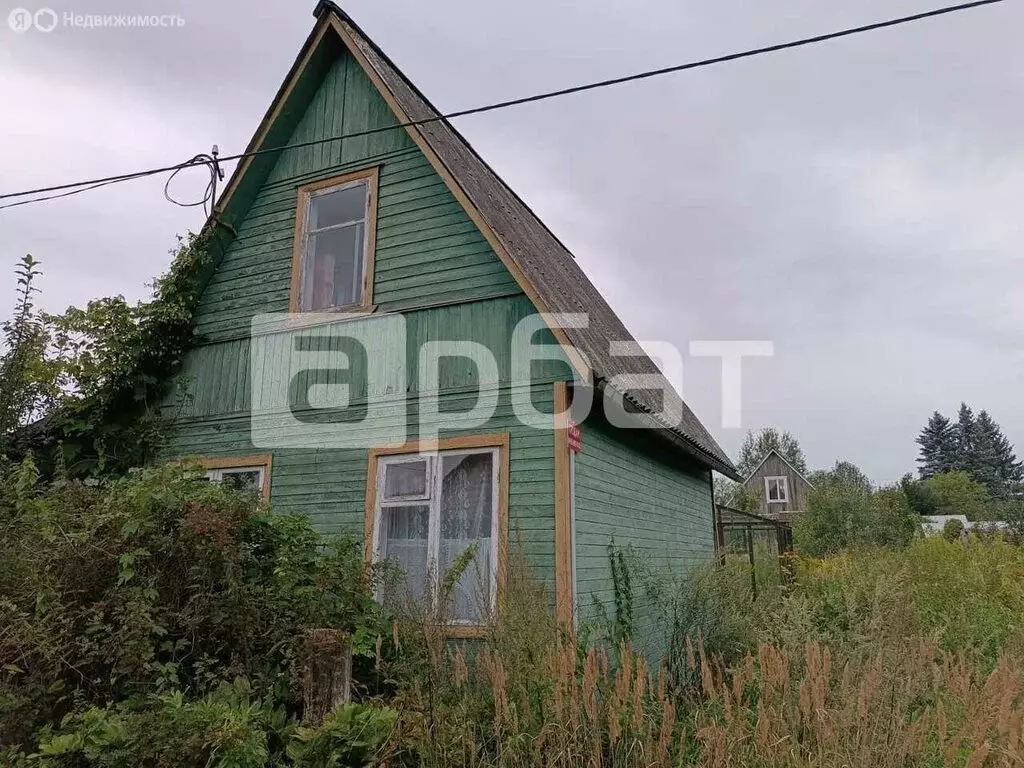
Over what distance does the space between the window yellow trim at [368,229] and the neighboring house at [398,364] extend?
22 millimetres

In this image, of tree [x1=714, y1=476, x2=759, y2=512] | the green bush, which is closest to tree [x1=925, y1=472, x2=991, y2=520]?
tree [x1=714, y1=476, x2=759, y2=512]

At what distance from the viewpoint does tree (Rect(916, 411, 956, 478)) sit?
7488cm

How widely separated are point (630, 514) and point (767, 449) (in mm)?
65522

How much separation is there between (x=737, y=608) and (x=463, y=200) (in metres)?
5.01

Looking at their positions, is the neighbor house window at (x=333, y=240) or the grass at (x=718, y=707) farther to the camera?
the neighbor house window at (x=333, y=240)

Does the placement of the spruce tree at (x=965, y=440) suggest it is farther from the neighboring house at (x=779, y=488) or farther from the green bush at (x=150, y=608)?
the green bush at (x=150, y=608)

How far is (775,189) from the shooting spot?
1105cm

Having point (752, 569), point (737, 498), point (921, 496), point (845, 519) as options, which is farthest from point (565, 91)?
point (921, 496)

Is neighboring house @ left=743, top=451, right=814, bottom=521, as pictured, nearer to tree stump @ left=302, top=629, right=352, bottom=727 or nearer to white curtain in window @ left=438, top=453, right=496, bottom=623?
white curtain in window @ left=438, top=453, right=496, bottom=623

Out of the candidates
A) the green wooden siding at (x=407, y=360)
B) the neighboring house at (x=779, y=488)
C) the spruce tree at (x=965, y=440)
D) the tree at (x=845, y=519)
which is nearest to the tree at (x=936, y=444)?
the spruce tree at (x=965, y=440)

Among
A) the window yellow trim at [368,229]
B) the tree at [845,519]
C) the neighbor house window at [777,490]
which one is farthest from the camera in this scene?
the neighbor house window at [777,490]

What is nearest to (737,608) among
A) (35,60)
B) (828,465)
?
(35,60)

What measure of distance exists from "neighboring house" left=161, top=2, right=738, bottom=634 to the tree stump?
1.90 metres

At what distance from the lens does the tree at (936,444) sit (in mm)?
74875
